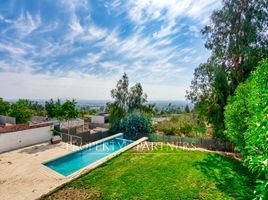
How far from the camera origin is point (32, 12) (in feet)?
38.4

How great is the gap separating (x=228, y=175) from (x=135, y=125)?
11.7m

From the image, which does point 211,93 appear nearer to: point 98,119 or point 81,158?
point 81,158

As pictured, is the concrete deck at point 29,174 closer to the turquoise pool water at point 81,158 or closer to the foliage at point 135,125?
the turquoise pool water at point 81,158

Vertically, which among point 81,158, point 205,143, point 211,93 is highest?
point 211,93

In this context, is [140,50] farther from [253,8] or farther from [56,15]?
[253,8]

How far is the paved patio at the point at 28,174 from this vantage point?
7.80 metres

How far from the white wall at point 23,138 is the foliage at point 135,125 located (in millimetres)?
7708

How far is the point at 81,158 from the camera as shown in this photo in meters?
13.3

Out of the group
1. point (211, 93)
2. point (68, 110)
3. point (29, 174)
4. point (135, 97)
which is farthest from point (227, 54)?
point (29, 174)

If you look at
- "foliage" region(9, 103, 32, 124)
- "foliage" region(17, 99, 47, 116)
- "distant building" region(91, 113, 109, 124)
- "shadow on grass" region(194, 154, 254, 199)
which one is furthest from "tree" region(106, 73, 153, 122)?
"foliage" region(17, 99, 47, 116)

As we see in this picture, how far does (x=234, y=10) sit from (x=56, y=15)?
13052mm

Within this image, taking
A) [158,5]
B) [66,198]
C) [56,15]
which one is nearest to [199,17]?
[158,5]

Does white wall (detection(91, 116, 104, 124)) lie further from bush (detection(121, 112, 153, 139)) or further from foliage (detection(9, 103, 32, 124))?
bush (detection(121, 112, 153, 139))

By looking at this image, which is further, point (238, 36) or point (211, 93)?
point (211, 93)
